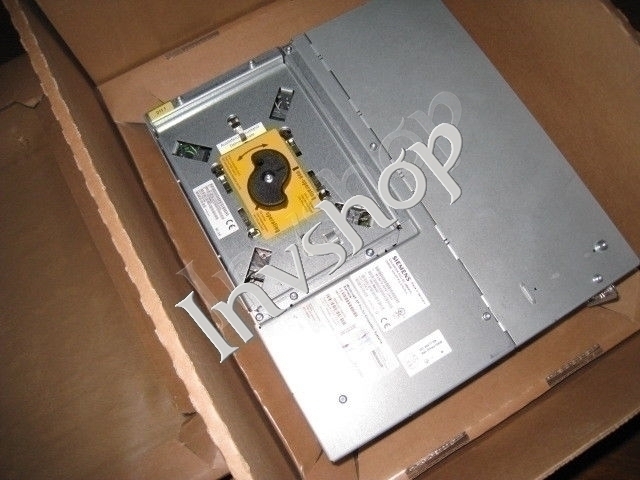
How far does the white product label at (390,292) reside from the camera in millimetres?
931

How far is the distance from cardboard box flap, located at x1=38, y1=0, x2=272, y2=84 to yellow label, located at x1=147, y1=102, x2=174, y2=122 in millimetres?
189

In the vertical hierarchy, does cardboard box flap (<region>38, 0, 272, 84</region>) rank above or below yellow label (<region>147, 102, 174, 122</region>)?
above

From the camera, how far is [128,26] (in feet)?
3.46

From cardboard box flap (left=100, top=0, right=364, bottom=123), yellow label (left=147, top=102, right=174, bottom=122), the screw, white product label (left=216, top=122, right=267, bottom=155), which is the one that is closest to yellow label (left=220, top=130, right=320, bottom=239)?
white product label (left=216, top=122, right=267, bottom=155)

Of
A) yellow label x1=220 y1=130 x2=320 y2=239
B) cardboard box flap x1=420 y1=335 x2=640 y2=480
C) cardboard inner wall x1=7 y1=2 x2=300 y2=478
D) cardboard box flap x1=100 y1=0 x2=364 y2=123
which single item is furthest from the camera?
cardboard box flap x1=100 y1=0 x2=364 y2=123

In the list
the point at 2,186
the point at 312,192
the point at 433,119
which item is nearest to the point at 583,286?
the point at 433,119

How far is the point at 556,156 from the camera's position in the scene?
0.97m

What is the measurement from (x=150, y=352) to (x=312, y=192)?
0.50 m

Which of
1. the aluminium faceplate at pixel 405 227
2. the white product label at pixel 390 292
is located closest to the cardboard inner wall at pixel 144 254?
the aluminium faceplate at pixel 405 227

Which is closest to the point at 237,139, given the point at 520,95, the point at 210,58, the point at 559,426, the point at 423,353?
the point at 210,58

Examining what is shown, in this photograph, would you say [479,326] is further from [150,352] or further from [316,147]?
[150,352]

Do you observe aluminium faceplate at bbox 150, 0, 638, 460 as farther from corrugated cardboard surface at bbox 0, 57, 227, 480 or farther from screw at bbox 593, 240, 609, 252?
corrugated cardboard surface at bbox 0, 57, 227, 480

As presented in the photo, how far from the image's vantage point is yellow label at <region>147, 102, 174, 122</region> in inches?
40.8

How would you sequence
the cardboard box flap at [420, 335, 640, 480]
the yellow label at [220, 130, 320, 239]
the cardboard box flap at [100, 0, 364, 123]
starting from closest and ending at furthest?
1. the cardboard box flap at [420, 335, 640, 480]
2. the yellow label at [220, 130, 320, 239]
3. the cardboard box flap at [100, 0, 364, 123]
